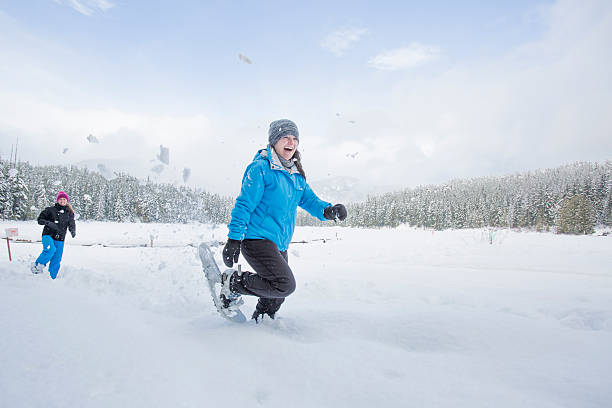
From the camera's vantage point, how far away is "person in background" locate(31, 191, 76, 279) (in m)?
5.96

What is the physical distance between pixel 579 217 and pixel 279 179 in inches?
1955

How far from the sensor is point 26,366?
1.41 metres

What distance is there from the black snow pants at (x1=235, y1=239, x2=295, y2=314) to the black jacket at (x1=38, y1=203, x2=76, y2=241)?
5965 mm

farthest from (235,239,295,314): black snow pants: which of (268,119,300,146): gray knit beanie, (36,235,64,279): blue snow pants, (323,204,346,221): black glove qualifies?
(36,235,64,279): blue snow pants

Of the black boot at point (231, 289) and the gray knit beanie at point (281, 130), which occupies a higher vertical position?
the gray knit beanie at point (281, 130)

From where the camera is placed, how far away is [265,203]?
8.93 feet

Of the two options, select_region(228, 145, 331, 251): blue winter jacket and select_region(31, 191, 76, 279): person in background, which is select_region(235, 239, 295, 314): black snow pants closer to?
select_region(228, 145, 331, 251): blue winter jacket

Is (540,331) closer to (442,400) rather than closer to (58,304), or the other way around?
(442,400)

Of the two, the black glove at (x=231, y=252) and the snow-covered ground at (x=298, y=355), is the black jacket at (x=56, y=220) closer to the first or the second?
the snow-covered ground at (x=298, y=355)

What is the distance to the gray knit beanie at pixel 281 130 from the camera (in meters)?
2.95

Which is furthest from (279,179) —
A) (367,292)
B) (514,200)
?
(514,200)

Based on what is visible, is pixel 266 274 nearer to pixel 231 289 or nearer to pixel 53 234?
pixel 231 289

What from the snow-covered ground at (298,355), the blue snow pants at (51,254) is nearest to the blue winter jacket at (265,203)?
the snow-covered ground at (298,355)

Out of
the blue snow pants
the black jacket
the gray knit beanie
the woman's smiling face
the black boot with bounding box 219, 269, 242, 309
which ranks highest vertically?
the gray knit beanie
